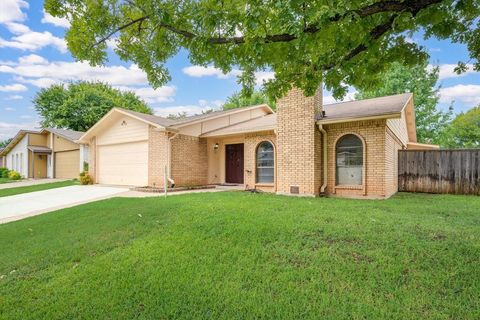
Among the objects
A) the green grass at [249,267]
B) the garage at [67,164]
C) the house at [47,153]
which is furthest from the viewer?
the house at [47,153]

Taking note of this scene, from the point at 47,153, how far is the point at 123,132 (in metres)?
14.3

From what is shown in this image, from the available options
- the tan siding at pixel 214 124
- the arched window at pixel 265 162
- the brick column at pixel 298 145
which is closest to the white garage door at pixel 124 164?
the tan siding at pixel 214 124

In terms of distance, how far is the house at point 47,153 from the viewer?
22.3m

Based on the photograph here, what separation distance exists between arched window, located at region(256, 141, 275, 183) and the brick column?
94cm

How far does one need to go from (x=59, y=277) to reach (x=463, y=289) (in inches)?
198

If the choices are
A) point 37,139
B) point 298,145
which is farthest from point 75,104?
point 298,145

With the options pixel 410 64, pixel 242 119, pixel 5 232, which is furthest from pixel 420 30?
pixel 242 119

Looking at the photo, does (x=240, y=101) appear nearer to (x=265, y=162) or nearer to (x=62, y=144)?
(x=62, y=144)

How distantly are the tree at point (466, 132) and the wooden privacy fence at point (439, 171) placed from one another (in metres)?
21.3

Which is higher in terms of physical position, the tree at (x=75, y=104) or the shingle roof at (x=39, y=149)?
the tree at (x=75, y=104)

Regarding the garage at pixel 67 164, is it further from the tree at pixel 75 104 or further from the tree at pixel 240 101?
the tree at pixel 240 101

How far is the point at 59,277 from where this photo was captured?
3826 millimetres

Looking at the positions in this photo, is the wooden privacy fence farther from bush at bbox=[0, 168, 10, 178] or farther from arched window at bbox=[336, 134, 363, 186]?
bush at bbox=[0, 168, 10, 178]

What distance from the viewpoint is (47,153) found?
78.9 ft
